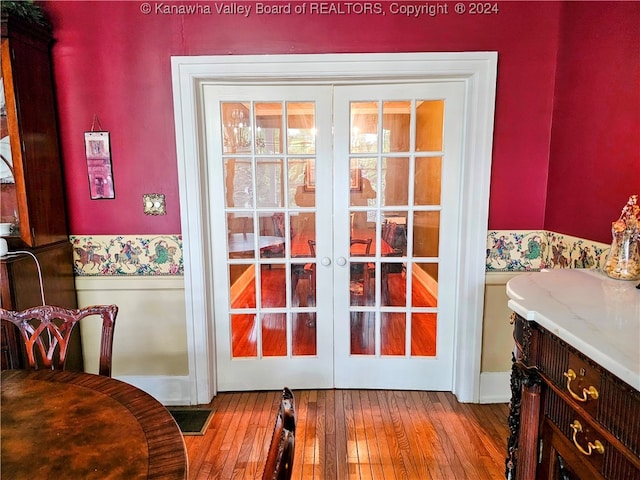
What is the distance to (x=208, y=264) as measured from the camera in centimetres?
234

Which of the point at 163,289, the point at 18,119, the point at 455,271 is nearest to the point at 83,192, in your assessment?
the point at 18,119

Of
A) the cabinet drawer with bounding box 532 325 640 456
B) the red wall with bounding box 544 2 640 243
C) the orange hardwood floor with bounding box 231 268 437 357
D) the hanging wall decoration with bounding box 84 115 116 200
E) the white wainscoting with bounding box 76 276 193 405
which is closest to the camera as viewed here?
the cabinet drawer with bounding box 532 325 640 456

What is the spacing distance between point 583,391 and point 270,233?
5.84 feet

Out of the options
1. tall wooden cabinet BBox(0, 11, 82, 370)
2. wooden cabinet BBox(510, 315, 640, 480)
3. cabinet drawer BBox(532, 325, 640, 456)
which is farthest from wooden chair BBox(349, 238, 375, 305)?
tall wooden cabinet BBox(0, 11, 82, 370)

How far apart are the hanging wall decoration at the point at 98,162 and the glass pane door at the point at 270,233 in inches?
23.5

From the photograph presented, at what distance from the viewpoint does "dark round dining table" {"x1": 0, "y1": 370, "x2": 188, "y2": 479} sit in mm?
828

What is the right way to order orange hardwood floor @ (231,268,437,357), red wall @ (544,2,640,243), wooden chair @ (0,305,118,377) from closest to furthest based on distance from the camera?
1. wooden chair @ (0,305,118,377)
2. red wall @ (544,2,640,243)
3. orange hardwood floor @ (231,268,437,357)

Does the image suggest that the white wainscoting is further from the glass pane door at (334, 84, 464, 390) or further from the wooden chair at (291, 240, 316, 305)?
the glass pane door at (334, 84, 464, 390)

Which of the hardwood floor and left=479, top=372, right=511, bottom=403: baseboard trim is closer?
the hardwood floor

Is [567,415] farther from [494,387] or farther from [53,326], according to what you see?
[53,326]

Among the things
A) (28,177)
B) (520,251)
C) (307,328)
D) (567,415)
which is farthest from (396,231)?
(28,177)

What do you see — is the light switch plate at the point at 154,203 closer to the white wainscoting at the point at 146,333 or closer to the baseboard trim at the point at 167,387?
the white wainscoting at the point at 146,333

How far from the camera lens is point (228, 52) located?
2088 mm

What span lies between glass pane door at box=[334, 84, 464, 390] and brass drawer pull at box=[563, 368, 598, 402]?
1373 mm
